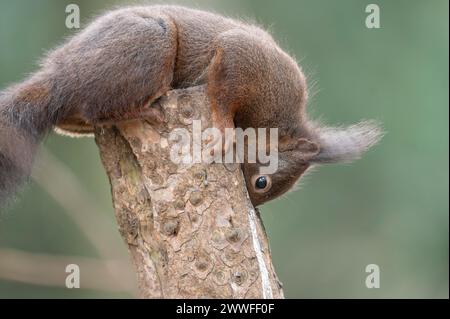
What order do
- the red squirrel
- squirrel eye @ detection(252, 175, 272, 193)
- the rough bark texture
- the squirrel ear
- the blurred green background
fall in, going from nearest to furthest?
1. the rough bark texture
2. the red squirrel
3. squirrel eye @ detection(252, 175, 272, 193)
4. the squirrel ear
5. the blurred green background

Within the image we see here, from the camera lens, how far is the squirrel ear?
6.66 m

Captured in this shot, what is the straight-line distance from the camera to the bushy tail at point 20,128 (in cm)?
596

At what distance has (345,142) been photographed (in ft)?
22.1

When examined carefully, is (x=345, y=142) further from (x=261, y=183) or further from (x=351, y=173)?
(x=351, y=173)

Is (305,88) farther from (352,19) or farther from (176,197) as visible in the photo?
(352,19)

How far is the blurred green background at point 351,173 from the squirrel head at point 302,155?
20.6 feet

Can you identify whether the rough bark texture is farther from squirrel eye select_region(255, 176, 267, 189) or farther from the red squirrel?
squirrel eye select_region(255, 176, 267, 189)

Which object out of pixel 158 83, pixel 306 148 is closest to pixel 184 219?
pixel 158 83

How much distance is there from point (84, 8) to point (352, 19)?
4.87 metres

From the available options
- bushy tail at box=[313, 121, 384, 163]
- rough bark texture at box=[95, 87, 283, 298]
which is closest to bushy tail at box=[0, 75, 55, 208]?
rough bark texture at box=[95, 87, 283, 298]

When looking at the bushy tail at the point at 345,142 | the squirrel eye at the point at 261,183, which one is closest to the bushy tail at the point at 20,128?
the squirrel eye at the point at 261,183

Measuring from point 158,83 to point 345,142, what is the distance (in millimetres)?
1782

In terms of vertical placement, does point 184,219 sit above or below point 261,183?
below

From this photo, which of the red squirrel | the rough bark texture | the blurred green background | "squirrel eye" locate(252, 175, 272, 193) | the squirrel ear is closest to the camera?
the rough bark texture
